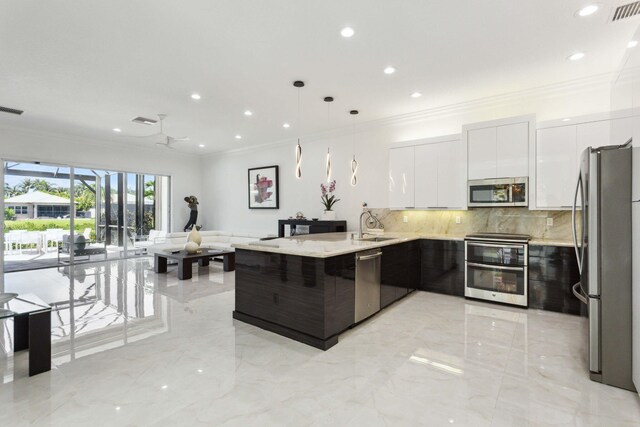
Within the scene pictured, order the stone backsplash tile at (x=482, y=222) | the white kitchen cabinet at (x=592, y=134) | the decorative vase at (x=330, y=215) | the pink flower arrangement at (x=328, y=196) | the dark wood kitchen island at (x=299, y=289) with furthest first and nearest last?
the pink flower arrangement at (x=328, y=196), the decorative vase at (x=330, y=215), the stone backsplash tile at (x=482, y=222), the white kitchen cabinet at (x=592, y=134), the dark wood kitchen island at (x=299, y=289)

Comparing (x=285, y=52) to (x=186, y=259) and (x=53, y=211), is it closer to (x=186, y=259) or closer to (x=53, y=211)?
(x=186, y=259)

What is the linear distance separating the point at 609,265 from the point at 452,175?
2.66 m

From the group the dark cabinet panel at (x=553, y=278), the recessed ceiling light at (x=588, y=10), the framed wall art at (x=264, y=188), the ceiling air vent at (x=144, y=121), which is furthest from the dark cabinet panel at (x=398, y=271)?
the ceiling air vent at (x=144, y=121)

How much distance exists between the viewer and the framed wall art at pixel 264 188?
7.68 m

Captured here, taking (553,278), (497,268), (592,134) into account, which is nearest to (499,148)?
(592,134)

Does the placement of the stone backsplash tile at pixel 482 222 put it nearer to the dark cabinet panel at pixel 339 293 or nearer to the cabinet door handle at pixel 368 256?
the cabinet door handle at pixel 368 256

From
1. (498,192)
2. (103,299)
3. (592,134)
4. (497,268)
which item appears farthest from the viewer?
(103,299)

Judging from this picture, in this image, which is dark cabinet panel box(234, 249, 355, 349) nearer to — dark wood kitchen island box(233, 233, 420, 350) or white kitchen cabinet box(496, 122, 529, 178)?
dark wood kitchen island box(233, 233, 420, 350)

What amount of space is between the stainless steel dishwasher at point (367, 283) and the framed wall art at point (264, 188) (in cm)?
449

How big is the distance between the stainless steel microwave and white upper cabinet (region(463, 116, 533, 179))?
0.07 meters

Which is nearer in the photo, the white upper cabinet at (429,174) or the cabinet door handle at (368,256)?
the cabinet door handle at (368,256)

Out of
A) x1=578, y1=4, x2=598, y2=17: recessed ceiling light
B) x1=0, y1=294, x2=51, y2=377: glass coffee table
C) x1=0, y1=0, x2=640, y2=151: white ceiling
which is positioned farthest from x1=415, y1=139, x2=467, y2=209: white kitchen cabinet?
x1=0, y1=294, x2=51, y2=377: glass coffee table

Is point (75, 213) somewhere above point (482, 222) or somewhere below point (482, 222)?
above

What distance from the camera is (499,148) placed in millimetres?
4281
